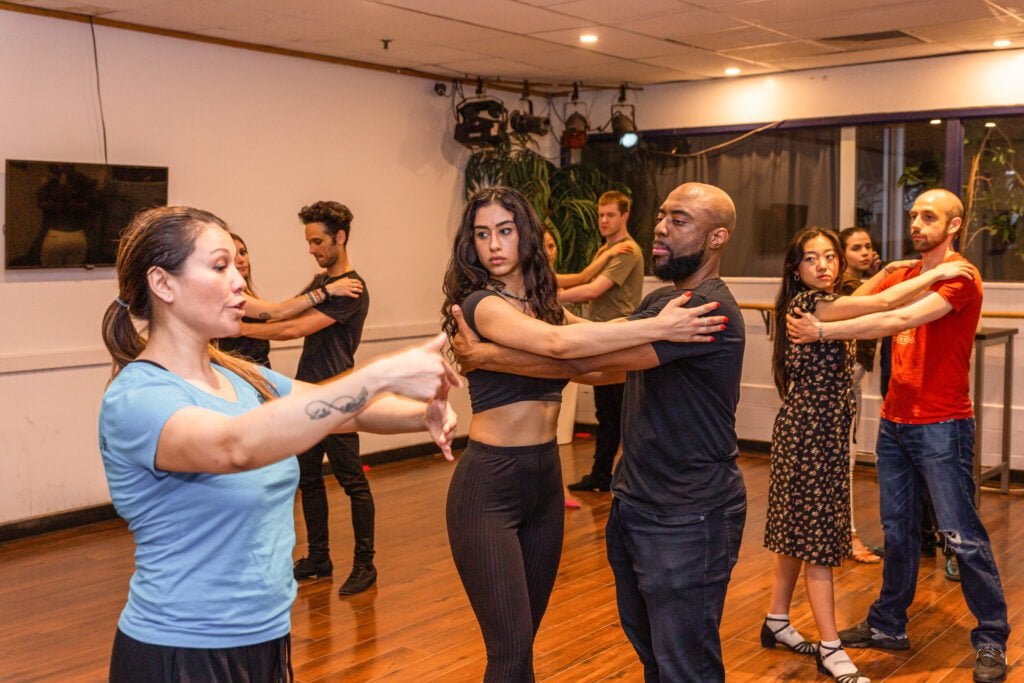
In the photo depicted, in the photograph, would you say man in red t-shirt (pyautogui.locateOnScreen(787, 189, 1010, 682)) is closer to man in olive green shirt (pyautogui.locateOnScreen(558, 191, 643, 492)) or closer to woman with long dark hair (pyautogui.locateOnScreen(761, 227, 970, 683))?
woman with long dark hair (pyautogui.locateOnScreen(761, 227, 970, 683))

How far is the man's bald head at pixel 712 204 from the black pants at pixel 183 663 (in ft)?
4.78

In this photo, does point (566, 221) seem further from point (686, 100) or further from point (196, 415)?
point (196, 415)

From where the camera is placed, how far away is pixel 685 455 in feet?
8.30

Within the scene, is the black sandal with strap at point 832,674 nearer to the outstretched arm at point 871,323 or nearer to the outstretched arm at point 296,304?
the outstretched arm at point 871,323

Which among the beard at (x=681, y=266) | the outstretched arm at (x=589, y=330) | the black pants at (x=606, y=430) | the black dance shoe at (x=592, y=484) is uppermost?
the beard at (x=681, y=266)

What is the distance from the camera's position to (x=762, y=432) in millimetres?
8023

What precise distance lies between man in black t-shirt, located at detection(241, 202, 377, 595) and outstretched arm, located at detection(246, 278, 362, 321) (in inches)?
0.6

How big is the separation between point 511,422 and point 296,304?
212 cm

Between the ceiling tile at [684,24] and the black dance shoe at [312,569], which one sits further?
the ceiling tile at [684,24]

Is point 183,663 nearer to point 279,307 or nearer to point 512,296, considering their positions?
point 512,296

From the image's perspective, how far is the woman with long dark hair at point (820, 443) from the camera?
3.65 metres

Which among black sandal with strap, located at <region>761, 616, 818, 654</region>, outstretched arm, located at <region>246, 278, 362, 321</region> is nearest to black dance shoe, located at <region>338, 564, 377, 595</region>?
outstretched arm, located at <region>246, 278, 362, 321</region>

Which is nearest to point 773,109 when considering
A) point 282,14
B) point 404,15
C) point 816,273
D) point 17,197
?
point 404,15

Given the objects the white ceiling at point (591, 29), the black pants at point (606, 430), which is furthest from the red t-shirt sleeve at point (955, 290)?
the black pants at point (606, 430)
